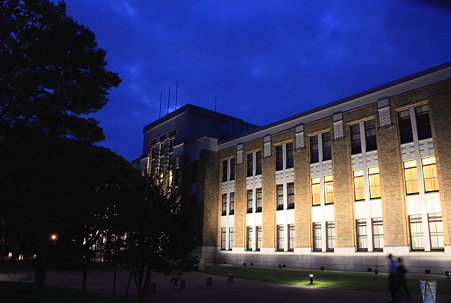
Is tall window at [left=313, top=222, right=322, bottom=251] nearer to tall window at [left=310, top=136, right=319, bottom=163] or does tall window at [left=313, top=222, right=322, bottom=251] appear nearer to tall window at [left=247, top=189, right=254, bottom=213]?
tall window at [left=310, top=136, right=319, bottom=163]

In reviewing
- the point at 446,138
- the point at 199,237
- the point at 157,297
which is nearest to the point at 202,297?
the point at 157,297

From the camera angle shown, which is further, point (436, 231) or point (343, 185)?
point (343, 185)

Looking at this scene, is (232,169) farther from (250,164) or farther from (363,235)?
(363,235)

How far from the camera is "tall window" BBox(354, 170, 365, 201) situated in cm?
3059

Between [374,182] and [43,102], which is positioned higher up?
[43,102]

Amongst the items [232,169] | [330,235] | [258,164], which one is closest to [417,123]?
[330,235]

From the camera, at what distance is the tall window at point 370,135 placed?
1201 inches

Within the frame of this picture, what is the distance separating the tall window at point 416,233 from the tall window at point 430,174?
222cm

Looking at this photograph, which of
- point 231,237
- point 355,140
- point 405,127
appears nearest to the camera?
point 405,127

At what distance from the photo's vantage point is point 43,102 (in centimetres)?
1906

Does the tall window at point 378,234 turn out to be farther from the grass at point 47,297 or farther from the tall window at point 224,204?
the grass at point 47,297

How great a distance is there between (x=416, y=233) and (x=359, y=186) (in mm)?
5807

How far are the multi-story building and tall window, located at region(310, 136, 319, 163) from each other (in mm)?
112

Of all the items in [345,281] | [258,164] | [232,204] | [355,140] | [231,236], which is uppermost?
[355,140]
